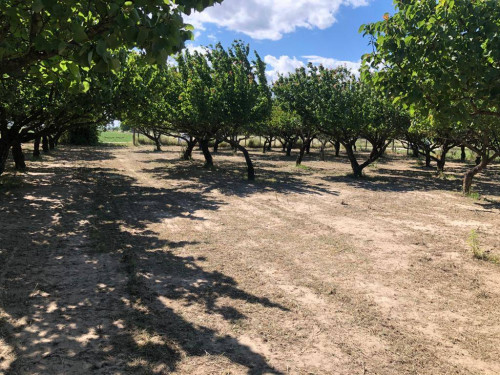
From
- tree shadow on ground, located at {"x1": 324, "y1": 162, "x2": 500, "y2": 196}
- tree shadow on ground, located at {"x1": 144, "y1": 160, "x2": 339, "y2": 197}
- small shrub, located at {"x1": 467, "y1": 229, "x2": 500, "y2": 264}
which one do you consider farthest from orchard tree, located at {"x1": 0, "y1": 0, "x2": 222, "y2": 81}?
tree shadow on ground, located at {"x1": 324, "y1": 162, "x2": 500, "y2": 196}

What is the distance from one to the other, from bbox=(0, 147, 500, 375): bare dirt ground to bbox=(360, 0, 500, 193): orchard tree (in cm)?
313

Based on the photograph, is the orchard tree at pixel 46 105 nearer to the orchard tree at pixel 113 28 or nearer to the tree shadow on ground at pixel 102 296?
the tree shadow on ground at pixel 102 296

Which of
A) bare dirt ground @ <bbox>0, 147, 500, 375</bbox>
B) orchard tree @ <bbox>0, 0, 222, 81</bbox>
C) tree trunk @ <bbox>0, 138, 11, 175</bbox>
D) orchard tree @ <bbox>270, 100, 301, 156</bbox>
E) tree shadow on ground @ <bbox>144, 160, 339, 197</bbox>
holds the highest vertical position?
orchard tree @ <bbox>270, 100, 301, 156</bbox>

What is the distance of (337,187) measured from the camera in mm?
17016

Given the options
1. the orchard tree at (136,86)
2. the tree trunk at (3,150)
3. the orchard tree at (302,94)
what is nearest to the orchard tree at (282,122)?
the orchard tree at (302,94)

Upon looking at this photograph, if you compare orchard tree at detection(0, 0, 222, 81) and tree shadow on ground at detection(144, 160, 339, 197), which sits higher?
orchard tree at detection(0, 0, 222, 81)

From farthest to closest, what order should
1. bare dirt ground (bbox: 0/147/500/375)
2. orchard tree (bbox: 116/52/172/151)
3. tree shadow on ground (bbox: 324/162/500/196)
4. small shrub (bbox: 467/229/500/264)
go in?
1. tree shadow on ground (bbox: 324/162/500/196)
2. orchard tree (bbox: 116/52/172/151)
3. small shrub (bbox: 467/229/500/264)
4. bare dirt ground (bbox: 0/147/500/375)

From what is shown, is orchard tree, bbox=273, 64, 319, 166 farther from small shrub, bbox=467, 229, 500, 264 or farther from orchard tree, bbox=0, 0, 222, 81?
orchard tree, bbox=0, 0, 222, 81

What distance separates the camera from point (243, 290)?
558cm

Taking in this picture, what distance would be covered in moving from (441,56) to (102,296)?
6.66 m

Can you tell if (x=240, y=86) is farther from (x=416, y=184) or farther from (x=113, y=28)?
(x=113, y=28)

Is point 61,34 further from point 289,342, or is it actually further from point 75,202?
point 75,202

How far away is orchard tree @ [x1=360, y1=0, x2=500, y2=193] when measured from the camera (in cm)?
518

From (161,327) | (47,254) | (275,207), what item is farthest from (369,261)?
(47,254)
